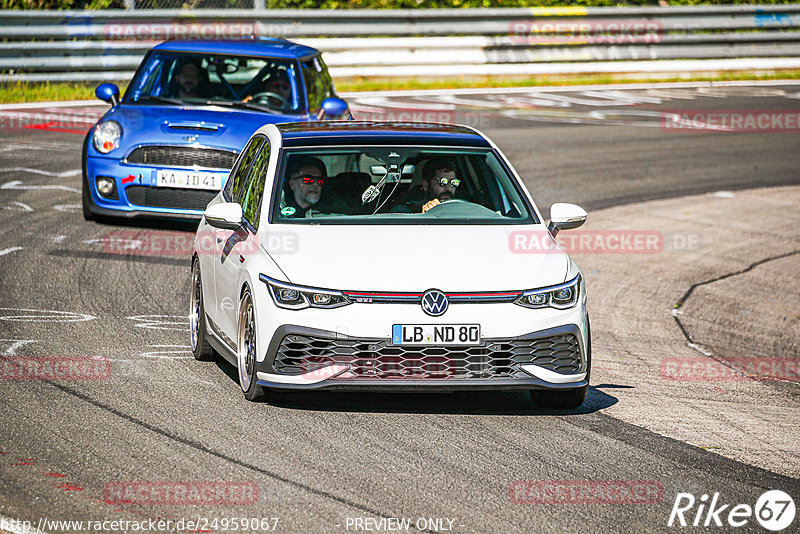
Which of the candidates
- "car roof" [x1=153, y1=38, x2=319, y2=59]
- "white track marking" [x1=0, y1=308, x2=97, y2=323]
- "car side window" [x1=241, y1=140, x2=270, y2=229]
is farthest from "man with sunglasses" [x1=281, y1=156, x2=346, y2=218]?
"car roof" [x1=153, y1=38, x2=319, y2=59]

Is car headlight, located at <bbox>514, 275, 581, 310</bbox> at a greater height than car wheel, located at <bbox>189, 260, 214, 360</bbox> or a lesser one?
greater

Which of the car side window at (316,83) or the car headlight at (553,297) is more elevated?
the car side window at (316,83)

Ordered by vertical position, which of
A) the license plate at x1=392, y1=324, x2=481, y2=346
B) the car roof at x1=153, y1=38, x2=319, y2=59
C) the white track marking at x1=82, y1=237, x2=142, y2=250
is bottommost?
the white track marking at x1=82, y1=237, x2=142, y2=250

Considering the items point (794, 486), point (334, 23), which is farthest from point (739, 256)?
point (334, 23)

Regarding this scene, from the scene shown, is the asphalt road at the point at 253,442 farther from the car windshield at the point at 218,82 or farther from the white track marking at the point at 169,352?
the car windshield at the point at 218,82

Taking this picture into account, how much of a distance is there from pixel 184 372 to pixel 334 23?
1762cm

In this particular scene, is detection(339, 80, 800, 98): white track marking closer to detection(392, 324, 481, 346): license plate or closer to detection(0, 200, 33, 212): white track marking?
detection(0, 200, 33, 212): white track marking

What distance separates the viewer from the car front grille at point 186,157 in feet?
39.4

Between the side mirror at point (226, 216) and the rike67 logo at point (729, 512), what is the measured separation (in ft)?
10.2


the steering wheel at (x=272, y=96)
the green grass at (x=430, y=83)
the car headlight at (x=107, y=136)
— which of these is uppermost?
the steering wheel at (x=272, y=96)

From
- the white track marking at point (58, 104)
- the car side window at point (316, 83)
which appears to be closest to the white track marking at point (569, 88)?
the white track marking at point (58, 104)

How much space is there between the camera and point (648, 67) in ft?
90.4

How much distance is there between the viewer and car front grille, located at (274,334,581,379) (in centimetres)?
664

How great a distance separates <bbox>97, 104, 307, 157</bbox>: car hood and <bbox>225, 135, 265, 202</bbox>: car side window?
3292 mm
